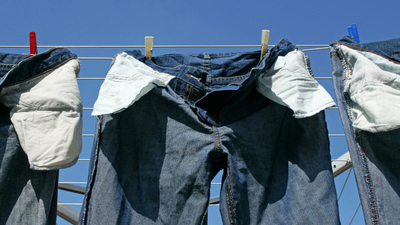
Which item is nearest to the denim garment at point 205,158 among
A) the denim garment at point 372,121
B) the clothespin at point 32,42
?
the denim garment at point 372,121

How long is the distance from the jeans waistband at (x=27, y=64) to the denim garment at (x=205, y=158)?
0.91ft

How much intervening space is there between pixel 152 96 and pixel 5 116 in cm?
54

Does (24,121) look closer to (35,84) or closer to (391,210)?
(35,84)

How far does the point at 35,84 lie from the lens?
5.29ft

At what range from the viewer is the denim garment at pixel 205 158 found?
154 centimetres

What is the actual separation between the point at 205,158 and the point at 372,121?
595mm

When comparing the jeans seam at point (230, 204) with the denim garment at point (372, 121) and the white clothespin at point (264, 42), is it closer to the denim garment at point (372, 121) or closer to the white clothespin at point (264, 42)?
the denim garment at point (372, 121)

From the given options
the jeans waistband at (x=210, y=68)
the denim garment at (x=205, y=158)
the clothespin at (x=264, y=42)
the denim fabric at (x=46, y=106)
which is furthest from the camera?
the clothespin at (x=264, y=42)

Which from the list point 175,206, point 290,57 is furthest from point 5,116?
point 290,57

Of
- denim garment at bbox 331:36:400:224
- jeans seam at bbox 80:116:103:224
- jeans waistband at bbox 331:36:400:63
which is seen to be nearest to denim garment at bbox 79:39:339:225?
jeans seam at bbox 80:116:103:224

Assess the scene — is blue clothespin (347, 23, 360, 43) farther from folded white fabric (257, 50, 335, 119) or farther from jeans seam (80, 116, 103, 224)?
jeans seam (80, 116, 103, 224)

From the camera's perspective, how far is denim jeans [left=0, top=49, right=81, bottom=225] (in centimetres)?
143

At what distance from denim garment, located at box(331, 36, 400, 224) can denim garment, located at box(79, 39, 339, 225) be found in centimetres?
11

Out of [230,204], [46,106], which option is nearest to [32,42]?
[46,106]
